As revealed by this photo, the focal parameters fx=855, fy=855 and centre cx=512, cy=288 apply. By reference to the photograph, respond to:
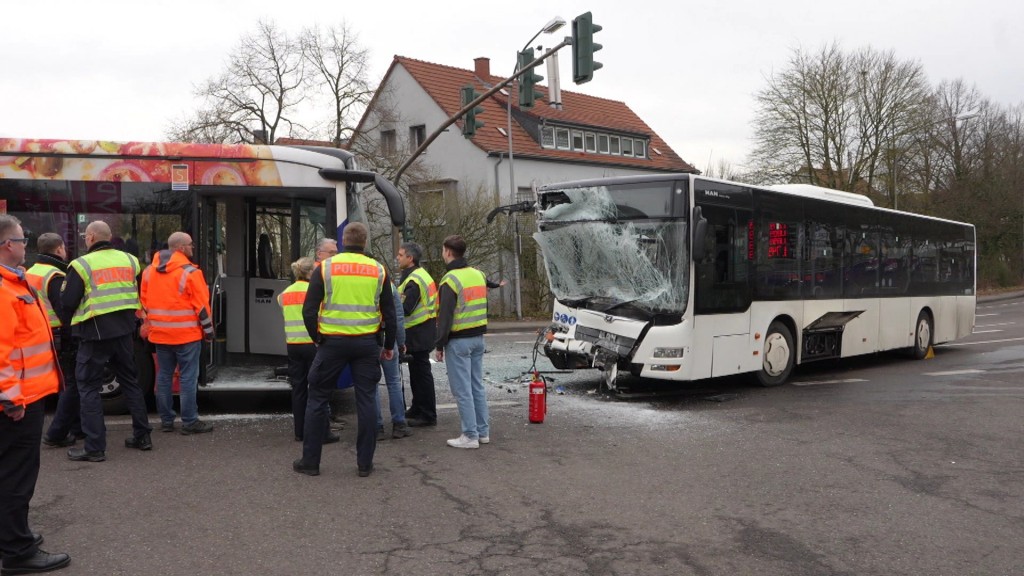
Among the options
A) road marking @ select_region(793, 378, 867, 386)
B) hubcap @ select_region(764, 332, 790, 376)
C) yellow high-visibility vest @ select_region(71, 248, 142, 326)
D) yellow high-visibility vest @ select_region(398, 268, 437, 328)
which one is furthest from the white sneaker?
road marking @ select_region(793, 378, 867, 386)

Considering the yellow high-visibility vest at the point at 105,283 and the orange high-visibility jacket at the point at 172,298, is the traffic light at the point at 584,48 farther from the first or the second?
the yellow high-visibility vest at the point at 105,283

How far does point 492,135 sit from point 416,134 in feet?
14.4

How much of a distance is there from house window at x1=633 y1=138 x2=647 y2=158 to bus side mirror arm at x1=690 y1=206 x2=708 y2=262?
116ft

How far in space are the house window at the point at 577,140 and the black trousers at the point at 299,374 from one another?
3458cm

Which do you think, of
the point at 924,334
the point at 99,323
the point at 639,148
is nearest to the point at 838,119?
the point at 639,148

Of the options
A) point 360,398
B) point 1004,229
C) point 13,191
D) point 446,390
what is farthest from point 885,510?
point 1004,229

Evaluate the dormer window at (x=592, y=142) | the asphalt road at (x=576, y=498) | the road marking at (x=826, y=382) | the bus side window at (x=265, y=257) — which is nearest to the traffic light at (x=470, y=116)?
the bus side window at (x=265, y=257)

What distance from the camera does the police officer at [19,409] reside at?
427 cm

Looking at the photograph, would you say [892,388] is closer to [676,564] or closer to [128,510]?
[676,564]

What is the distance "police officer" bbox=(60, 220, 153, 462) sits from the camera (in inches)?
262

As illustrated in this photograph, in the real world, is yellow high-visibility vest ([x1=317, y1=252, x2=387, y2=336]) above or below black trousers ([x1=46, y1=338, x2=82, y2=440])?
above

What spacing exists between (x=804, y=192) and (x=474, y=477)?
26.0ft

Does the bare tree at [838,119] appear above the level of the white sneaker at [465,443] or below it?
above

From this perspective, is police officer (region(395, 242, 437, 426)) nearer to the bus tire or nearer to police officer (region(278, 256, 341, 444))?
police officer (region(278, 256, 341, 444))
